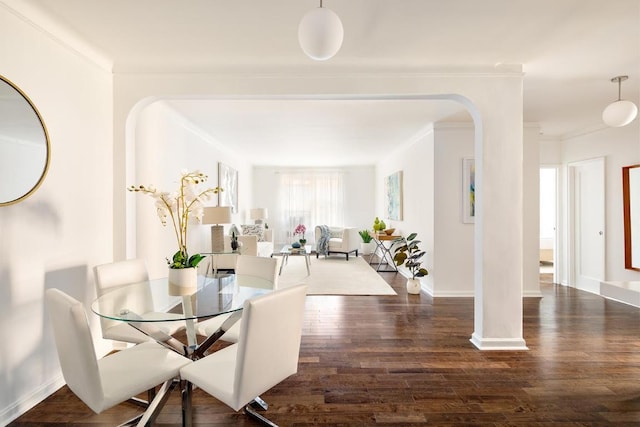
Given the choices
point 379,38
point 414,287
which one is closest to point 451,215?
point 414,287

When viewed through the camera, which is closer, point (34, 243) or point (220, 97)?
point (34, 243)

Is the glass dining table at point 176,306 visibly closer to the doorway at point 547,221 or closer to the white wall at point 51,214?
the white wall at point 51,214

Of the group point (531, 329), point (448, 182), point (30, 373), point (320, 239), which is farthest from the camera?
point (320, 239)

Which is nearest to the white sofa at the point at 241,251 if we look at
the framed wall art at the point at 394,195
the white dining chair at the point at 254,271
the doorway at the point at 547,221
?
the white dining chair at the point at 254,271

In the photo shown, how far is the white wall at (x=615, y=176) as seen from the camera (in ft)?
14.6

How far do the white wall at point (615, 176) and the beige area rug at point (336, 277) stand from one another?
3.08 m

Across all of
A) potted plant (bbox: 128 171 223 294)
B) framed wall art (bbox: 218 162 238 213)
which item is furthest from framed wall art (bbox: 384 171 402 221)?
potted plant (bbox: 128 171 223 294)

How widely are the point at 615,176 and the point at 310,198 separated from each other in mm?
6594

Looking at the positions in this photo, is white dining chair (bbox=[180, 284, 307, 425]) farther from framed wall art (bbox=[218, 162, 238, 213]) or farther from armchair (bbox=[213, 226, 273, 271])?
framed wall art (bbox=[218, 162, 238, 213])

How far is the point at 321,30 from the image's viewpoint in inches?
64.2

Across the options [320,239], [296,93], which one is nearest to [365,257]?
[320,239]

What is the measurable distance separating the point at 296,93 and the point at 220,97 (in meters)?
0.69

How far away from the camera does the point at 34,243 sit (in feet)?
7.02

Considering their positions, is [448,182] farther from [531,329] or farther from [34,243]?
[34,243]
